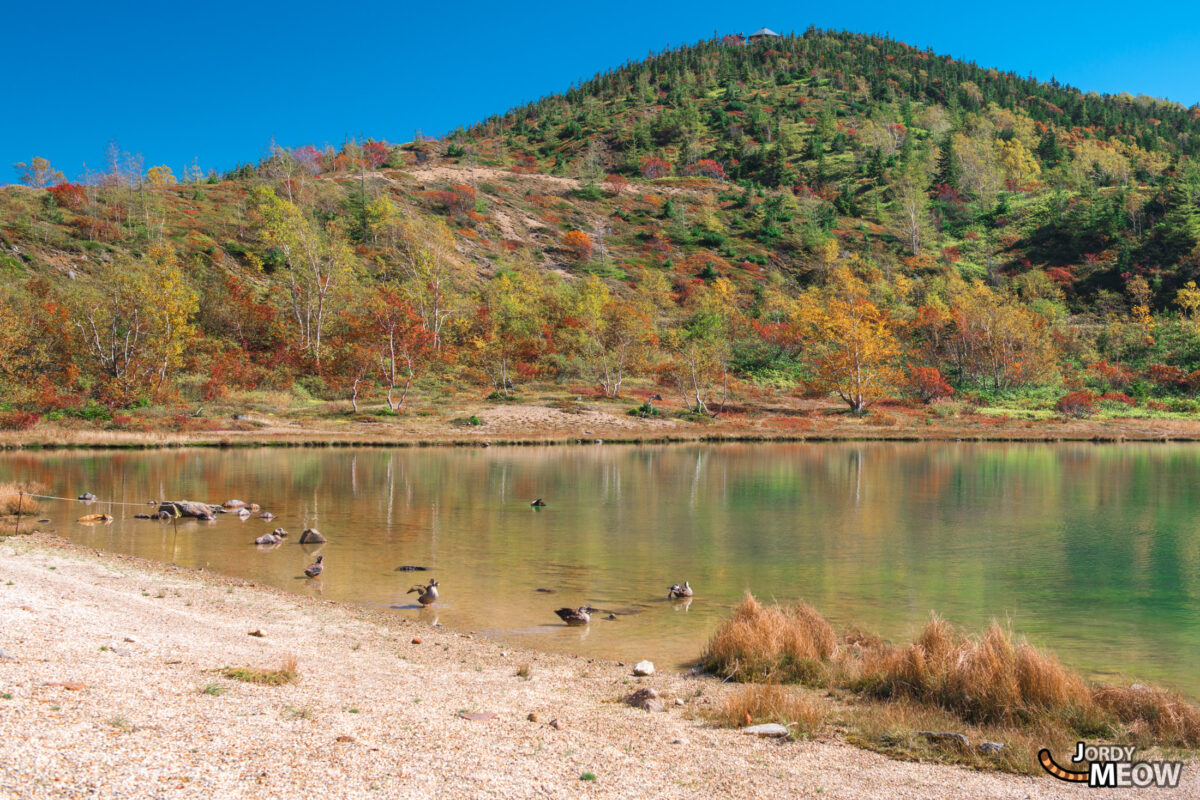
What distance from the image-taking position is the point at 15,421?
46281 millimetres

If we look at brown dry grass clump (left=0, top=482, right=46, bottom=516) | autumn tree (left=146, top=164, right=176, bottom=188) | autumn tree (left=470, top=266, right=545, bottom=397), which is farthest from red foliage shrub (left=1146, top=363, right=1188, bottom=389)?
autumn tree (left=146, top=164, right=176, bottom=188)

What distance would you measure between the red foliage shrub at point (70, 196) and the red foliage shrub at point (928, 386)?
9190 cm

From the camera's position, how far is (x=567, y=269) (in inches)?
4213

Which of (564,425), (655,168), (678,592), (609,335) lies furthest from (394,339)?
(655,168)

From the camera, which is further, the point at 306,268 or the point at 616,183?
the point at 616,183

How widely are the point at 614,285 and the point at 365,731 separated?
95.4 metres

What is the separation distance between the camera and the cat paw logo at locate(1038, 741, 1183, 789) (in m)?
6.44

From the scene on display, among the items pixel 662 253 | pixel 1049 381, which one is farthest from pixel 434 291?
pixel 1049 381

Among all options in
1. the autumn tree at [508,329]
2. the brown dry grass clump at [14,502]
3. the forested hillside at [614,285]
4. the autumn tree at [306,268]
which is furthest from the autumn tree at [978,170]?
the brown dry grass clump at [14,502]

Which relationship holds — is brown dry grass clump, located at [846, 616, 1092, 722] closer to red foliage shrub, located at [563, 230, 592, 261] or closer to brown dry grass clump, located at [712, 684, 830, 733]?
brown dry grass clump, located at [712, 684, 830, 733]

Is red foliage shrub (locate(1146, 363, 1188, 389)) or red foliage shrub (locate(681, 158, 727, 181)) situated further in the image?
red foliage shrub (locate(681, 158, 727, 181))

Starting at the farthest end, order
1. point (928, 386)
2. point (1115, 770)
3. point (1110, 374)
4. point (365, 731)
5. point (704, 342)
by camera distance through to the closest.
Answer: point (1110, 374) → point (704, 342) → point (928, 386) → point (365, 731) → point (1115, 770)

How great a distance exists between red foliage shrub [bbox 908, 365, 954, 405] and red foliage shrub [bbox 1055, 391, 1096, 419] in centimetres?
909

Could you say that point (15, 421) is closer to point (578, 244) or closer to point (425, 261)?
point (425, 261)
